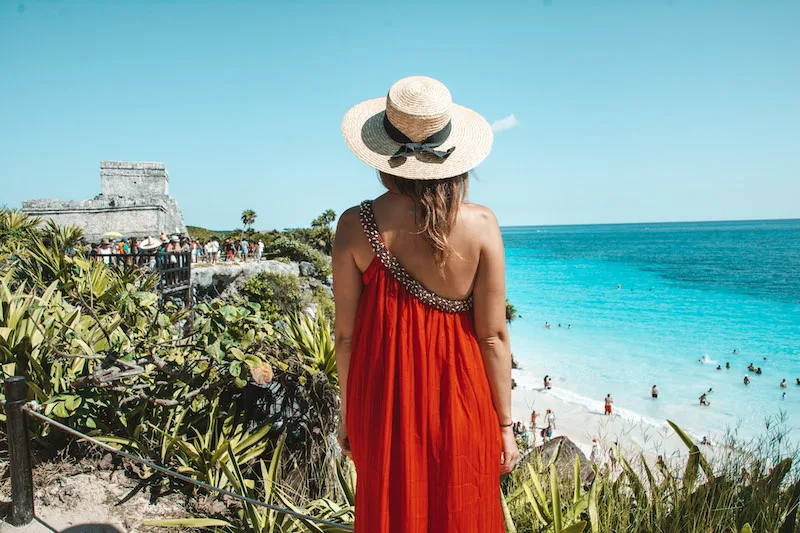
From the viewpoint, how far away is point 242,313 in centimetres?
267

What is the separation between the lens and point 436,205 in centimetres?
141

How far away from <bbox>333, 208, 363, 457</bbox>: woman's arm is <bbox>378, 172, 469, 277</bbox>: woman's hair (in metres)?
0.18

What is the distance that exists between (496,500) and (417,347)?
0.58 metres

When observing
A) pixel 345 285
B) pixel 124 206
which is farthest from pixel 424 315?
pixel 124 206

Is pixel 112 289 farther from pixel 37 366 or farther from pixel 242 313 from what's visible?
pixel 242 313

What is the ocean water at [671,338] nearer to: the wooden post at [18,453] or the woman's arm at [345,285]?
the woman's arm at [345,285]

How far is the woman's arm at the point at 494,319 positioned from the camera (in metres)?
1.44

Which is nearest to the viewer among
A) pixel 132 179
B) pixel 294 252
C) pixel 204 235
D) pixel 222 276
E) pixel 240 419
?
pixel 240 419

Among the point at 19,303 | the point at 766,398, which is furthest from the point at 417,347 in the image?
the point at 766,398

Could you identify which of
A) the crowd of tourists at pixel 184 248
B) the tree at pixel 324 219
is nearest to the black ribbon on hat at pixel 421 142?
the crowd of tourists at pixel 184 248

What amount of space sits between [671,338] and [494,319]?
1409 inches

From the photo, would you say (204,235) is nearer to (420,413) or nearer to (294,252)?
(294,252)

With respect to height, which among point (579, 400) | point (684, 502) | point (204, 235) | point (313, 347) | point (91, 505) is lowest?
point (579, 400)

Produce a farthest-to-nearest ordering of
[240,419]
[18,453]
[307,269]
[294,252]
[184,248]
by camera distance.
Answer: [294,252], [307,269], [184,248], [240,419], [18,453]
